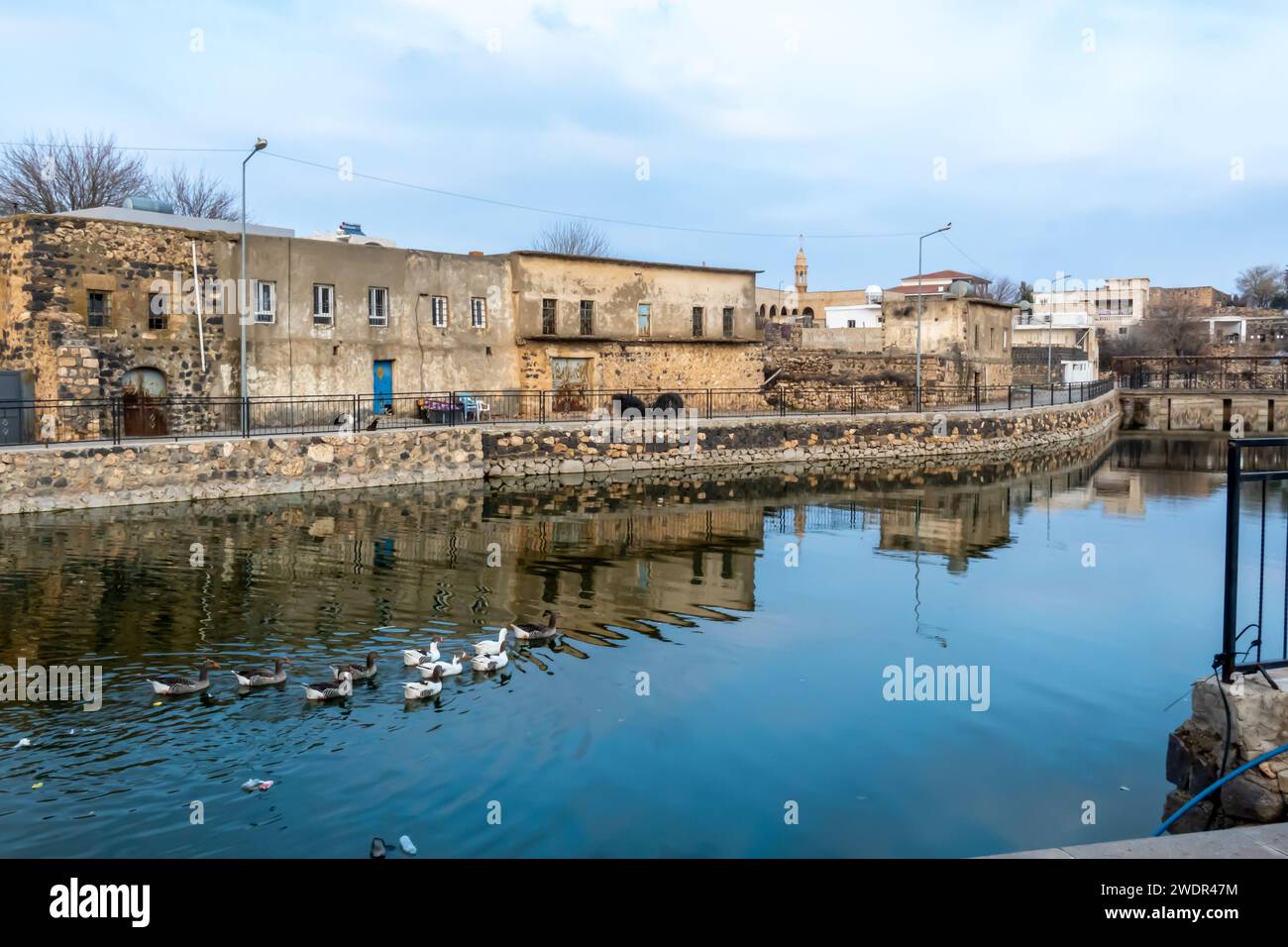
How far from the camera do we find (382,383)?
3628 cm

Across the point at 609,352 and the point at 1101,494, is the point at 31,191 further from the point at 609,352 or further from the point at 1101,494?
the point at 1101,494

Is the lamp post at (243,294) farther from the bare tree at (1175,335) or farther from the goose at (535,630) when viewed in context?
the bare tree at (1175,335)

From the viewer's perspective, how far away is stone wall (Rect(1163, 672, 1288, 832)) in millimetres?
7184

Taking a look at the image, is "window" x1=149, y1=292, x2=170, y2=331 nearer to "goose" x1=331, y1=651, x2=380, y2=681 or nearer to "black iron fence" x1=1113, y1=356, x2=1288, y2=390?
"goose" x1=331, y1=651, x2=380, y2=681

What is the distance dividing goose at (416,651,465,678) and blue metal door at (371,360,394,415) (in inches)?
958

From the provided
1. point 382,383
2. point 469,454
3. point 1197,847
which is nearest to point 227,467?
point 469,454

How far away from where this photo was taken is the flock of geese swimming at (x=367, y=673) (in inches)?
444

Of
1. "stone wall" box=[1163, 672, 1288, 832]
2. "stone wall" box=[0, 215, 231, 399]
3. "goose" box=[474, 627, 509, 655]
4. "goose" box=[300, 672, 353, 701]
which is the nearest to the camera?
"stone wall" box=[1163, 672, 1288, 832]

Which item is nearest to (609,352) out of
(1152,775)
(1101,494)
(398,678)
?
(1101,494)

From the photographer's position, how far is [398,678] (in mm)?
12125

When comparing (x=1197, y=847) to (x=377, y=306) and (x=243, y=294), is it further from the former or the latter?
(x=377, y=306)

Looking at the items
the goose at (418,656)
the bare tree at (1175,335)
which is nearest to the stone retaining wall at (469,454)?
the goose at (418,656)

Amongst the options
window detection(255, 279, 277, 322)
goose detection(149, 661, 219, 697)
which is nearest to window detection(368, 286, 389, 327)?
window detection(255, 279, 277, 322)

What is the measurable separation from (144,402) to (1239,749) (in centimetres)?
2838
